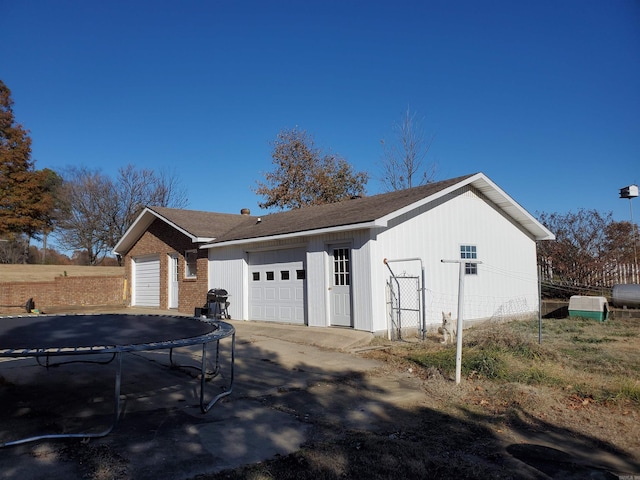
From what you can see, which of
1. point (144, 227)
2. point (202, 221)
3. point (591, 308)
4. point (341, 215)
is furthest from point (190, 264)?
point (591, 308)

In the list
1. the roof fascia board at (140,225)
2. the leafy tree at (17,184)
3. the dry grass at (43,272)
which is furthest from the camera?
the leafy tree at (17,184)

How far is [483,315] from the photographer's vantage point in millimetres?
14414

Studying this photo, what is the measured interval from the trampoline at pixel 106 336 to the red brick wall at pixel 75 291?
1655cm

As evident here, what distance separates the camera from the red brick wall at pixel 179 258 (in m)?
17.3

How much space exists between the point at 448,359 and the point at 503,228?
8.64 metres

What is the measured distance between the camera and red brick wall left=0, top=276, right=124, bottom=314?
22.5 m

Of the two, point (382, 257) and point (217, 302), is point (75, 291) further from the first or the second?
point (382, 257)

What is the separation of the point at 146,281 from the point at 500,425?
61.8 feet

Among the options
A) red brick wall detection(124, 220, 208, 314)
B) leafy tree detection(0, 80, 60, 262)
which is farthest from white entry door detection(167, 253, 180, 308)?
leafy tree detection(0, 80, 60, 262)

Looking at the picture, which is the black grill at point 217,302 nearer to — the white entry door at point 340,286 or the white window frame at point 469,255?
the white entry door at point 340,286

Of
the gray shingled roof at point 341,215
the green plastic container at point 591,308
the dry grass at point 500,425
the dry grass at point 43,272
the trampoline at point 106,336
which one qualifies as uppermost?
the gray shingled roof at point 341,215

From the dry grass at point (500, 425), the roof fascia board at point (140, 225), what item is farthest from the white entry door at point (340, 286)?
the roof fascia board at point (140, 225)

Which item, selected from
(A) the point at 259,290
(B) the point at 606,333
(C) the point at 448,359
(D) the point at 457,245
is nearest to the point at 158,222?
(A) the point at 259,290

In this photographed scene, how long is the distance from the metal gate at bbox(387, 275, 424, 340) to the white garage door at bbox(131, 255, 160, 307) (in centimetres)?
1223
